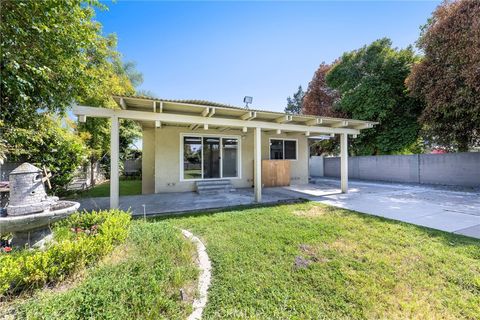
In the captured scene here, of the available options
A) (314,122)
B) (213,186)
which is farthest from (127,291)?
(314,122)

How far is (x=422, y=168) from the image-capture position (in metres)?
11.3

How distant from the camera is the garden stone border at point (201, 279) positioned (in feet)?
6.60

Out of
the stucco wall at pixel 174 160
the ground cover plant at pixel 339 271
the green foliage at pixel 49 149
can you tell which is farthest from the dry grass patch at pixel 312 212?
the green foliage at pixel 49 149

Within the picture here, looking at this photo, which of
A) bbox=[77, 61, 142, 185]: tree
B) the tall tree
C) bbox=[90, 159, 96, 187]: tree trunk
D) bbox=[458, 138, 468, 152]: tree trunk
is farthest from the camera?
the tall tree

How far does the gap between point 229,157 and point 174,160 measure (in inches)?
96.8

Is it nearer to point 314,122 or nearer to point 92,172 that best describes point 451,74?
point 314,122

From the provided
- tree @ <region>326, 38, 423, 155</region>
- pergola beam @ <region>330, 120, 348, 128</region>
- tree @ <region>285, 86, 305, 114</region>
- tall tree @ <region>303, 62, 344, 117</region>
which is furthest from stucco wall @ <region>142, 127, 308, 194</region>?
tree @ <region>285, 86, 305, 114</region>

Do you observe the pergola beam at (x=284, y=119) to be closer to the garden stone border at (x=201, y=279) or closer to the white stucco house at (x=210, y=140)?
the white stucco house at (x=210, y=140)

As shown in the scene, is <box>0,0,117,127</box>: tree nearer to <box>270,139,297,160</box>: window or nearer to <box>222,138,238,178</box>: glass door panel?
<box>222,138,238,178</box>: glass door panel

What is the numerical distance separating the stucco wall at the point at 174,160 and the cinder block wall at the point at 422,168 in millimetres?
5564

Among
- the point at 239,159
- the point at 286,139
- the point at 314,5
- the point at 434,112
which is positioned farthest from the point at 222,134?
the point at 434,112

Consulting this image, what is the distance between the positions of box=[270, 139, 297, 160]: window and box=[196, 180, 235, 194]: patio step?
298cm

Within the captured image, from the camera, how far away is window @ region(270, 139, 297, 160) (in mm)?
10664

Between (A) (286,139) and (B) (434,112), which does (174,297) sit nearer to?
(A) (286,139)
